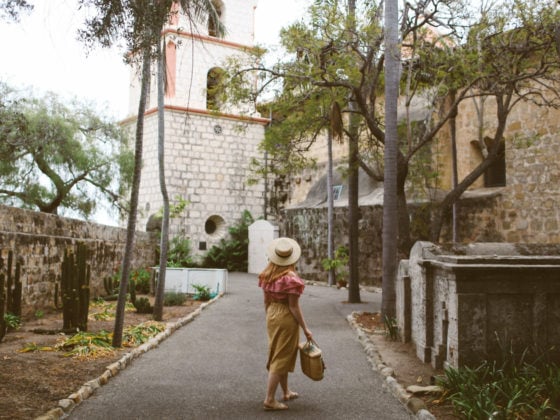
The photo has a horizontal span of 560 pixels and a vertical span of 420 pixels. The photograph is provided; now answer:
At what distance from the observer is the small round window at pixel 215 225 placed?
26.6 meters

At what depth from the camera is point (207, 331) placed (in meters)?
10.5

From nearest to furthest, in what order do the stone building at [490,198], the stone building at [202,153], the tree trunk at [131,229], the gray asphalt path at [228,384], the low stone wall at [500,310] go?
the gray asphalt path at [228,384]
the low stone wall at [500,310]
the tree trunk at [131,229]
the stone building at [490,198]
the stone building at [202,153]

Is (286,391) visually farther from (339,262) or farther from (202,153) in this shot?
(202,153)

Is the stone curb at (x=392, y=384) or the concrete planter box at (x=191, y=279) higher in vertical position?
the concrete planter box at (x=191, y=279)

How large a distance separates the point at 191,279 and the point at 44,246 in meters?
5.34

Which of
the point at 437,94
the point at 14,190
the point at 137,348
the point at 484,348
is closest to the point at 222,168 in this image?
the point at 14,190

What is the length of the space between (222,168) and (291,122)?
13.6m

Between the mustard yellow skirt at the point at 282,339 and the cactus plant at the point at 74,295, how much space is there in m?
5.21

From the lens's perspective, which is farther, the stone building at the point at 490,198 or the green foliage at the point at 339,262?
the green foliage at the point at 339,262

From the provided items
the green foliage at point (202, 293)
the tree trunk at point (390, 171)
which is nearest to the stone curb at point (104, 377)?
the tree trunk at point (390, 171)

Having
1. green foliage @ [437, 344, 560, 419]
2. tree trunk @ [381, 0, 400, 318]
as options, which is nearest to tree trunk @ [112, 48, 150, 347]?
tree trunk @ [381, 0, 400, 318]

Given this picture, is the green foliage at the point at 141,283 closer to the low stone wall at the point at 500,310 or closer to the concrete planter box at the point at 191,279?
the concrete planter box at the point at 191,279

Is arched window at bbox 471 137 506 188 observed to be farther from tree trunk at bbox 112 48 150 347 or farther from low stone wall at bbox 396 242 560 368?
low stone wall at bbox 396 242 560 368

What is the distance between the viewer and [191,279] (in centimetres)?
1659
